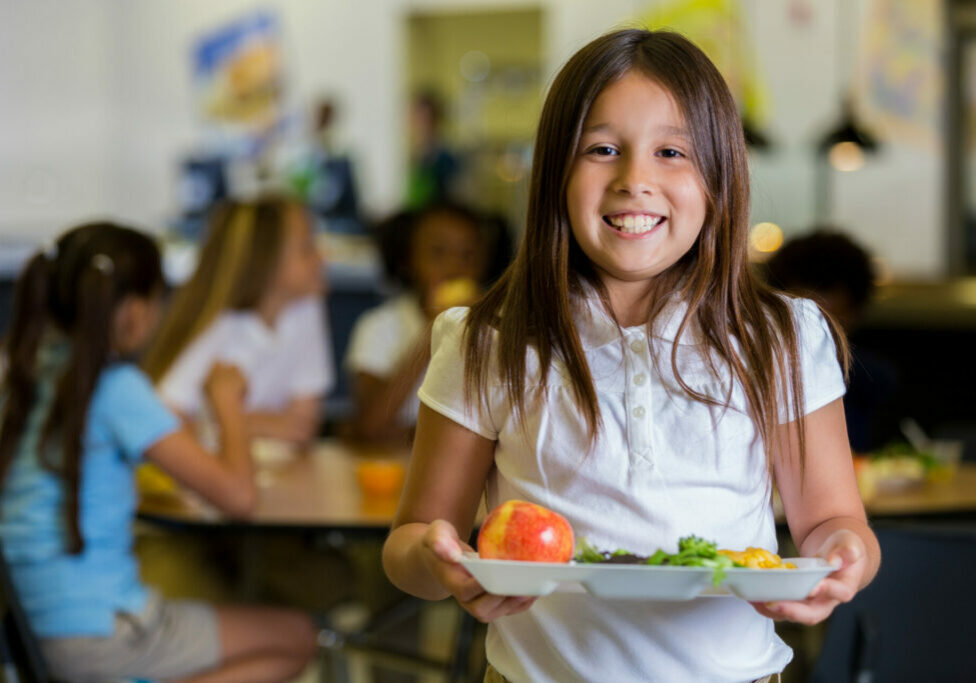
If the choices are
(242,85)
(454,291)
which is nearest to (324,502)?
(454,291)

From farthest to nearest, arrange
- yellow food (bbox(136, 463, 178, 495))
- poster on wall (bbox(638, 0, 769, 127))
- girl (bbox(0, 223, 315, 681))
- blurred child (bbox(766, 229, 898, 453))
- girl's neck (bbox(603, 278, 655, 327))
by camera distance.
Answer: poster on wall (bbox(638, 0, 769, 127))
blurred child (bbox(766, 229, 898, 453))
yellow food (bbox(136, 463, 178, 495))
girl (bbox(0, 223, 315, 681))
girl's neck (bbox(603, 278, 655, 327))

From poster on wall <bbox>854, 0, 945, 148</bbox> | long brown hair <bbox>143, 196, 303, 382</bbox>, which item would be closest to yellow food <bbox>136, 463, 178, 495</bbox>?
long brown hair <bbox>143, 196, 303, 382</bbox>

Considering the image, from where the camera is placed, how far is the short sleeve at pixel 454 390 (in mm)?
1086

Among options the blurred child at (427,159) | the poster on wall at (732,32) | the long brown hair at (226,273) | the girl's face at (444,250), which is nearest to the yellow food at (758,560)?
the long brown hair at (226,273)

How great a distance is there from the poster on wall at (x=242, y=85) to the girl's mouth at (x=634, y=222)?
20.6 feet

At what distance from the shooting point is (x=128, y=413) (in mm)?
1864

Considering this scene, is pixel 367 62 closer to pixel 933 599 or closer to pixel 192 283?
pixel 192 283

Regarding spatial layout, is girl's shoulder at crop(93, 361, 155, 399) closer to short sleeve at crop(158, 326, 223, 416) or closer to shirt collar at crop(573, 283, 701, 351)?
short sleeve at crop(158, 326, 223, 416)

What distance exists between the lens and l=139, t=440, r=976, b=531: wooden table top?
6.59 ft

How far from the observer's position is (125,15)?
7129 millimetres

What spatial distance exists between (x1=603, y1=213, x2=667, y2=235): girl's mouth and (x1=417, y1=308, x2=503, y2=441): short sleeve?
0.58 feet

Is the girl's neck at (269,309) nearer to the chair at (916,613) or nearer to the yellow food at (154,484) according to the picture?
the yellow food at (154,484)

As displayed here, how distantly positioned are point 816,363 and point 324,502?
4.09ft

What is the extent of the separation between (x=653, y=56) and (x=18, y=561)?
1301 mm
